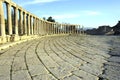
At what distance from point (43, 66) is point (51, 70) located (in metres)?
0.50

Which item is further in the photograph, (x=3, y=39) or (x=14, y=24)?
(x=14, y=24)

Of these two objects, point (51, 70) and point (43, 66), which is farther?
point (43, 66)

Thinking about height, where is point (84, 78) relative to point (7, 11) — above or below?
below

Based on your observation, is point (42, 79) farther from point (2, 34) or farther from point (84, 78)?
point (2, 34)

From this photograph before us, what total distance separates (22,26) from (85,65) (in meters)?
14.1

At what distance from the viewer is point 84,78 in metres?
4.88

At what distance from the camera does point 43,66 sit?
5969mm

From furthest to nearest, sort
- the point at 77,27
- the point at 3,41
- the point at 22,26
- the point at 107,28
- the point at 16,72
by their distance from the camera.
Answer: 1. the point at 107,28
2. the point at 77,27
3. the point at 22,26
4. the point at 3,41
5. the point at 16,72

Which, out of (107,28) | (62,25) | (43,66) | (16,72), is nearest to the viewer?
(16,72)

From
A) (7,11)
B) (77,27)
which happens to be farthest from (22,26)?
(77,27)

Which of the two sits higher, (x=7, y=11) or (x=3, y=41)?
(x=7, y=11)

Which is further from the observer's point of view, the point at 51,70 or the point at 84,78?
the point at 51,70

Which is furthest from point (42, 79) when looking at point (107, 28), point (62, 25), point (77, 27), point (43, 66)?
point (107, 28)

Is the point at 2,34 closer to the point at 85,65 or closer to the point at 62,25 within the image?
the point at 85,65
